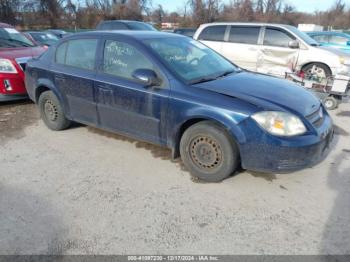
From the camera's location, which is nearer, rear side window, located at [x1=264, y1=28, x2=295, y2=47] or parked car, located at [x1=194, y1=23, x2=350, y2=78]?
parked car, located at [x1=194, y1=23, x2=350, y2=78]

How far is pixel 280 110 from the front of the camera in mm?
3041

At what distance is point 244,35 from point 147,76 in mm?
5555

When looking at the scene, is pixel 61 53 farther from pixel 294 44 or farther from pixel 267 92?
Answer: pixel 294 44

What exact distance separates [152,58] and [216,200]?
5.85 ft

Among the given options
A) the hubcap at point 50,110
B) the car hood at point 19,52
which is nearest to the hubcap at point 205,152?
the hubcap at point 50,110

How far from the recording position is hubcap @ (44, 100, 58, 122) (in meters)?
4.82

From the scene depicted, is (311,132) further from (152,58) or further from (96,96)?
(96,96)

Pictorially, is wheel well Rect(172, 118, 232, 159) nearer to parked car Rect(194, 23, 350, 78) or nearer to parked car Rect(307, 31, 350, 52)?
parked car Rect(194, 23, 350, 78)

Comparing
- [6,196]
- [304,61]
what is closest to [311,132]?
[6,196]

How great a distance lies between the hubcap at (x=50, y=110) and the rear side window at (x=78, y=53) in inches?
28.6

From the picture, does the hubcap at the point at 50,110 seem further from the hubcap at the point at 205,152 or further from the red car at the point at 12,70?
the hubcap at the point at 205,152

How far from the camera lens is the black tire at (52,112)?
4.75 metres

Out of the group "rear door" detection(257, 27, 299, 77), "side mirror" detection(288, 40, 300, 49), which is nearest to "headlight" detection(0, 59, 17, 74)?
"rear door" detection(257, 27, 299, 77)

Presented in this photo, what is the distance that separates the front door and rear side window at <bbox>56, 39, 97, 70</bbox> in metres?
0.24
